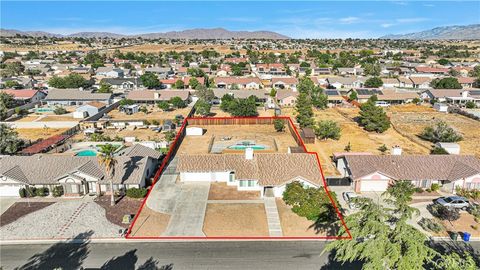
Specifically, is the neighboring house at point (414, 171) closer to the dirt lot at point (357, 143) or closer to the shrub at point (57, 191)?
the dirt lot at point (357, 143)

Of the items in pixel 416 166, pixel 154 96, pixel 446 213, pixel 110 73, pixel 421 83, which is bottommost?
pixel 446 213

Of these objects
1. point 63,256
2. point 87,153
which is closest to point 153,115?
point 87,153

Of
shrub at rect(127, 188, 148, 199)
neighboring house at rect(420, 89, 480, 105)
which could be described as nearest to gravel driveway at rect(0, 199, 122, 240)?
shrub at rect(127, 188, 148, 199)

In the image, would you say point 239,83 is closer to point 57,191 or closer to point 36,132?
point 36,132

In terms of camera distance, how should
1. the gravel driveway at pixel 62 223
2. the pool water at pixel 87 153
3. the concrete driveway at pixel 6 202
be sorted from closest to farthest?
the gravel driveway at pixel 62 223, the concrete driveway at pixel 6 202, the pool water at pixel 87 153

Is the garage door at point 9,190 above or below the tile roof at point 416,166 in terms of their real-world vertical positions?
below

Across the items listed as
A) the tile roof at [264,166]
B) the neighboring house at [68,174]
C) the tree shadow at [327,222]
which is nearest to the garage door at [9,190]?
the neighboring house at [68,174]

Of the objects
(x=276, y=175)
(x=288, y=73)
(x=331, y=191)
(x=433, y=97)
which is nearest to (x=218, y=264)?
(x=276, y=175)
